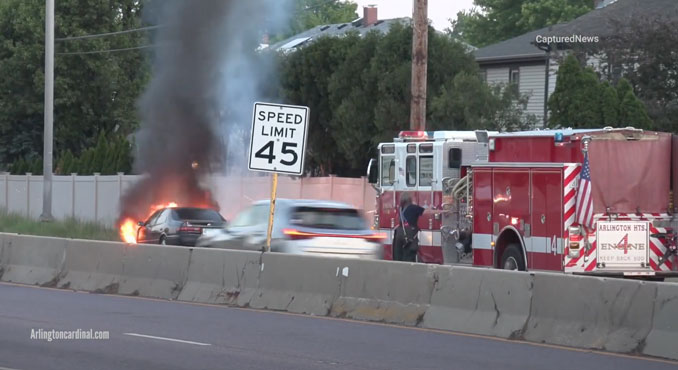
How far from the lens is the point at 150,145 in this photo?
4369cm

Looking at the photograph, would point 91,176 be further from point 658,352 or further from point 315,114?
point 658,352

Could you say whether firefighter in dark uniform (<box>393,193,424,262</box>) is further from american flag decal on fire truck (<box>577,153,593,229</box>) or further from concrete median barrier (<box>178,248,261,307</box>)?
concrete median barrier (<box>178,248,261,307</box>)

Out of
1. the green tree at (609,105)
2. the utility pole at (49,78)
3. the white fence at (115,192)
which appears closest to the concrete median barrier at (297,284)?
the green tree at (609,105)

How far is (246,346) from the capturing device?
13.5 m

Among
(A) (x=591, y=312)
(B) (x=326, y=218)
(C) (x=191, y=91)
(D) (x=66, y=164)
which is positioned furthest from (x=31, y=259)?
(D) (x=66, y=164)

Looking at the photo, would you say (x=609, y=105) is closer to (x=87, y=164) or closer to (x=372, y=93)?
(x=372, y=93)

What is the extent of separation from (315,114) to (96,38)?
49.1 ft

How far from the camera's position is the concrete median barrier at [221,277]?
1847 centimetres

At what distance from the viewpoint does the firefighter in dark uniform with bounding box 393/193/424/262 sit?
75.6 feet

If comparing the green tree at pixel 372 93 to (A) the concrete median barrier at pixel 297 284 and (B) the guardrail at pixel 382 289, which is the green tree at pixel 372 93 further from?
(A) the concrete median barrier at pixel 297 284

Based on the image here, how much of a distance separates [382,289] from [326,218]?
173 inches

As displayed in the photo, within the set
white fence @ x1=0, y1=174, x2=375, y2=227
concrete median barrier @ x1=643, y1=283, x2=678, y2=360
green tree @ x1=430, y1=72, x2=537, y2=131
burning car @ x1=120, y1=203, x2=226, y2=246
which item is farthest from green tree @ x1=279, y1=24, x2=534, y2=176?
concrete median barrier @ x1=643, y1=283, x2=678, y2=360

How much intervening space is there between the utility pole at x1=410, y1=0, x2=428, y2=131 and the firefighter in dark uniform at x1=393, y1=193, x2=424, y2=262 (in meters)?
3.77

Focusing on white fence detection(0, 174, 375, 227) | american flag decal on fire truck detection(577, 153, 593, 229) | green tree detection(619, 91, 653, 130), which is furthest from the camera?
white fence detection(0, 174, 375, 227)
